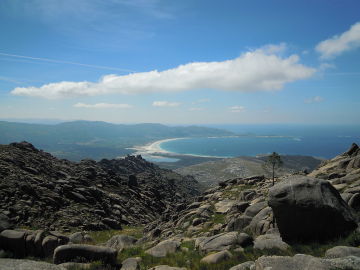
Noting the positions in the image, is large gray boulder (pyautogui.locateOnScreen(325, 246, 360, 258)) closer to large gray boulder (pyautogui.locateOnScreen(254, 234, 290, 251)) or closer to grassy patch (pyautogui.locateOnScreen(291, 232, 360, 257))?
grassy patch (pyautogui.locateOnScreen(291, 232, 360, 257))

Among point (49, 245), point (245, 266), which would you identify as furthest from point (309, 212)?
point (49, 245)

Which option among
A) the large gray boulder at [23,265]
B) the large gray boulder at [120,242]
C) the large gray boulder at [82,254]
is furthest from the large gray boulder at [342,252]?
the large gray boulder at [120,242]

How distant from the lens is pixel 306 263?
11.8 meters

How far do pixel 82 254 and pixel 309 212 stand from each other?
15.1 meters

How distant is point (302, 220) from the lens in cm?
1641

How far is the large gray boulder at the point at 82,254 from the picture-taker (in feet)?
52.5

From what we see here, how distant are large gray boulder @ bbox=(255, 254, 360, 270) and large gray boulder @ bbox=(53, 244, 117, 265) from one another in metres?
9.65

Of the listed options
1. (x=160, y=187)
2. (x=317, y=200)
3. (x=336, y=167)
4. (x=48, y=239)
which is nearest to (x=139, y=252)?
(x=48, y=239)

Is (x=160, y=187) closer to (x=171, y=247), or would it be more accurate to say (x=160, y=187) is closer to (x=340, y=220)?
(x=171, y=247)

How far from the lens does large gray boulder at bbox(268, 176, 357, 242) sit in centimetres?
1616

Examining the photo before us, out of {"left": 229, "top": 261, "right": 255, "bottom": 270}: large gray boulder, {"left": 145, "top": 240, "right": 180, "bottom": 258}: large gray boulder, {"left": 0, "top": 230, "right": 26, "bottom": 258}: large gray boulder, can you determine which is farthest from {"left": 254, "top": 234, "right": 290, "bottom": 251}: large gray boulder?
{"left": 0, "top": 230, "right": 26, "bottom": 258}: large gray boulder

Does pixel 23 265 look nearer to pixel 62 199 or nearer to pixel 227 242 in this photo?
pixel 227 242

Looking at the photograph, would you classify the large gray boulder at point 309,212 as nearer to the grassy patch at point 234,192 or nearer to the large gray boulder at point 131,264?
the large gray boulder at point 131,264

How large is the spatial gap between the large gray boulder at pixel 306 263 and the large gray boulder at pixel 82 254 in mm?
9652
